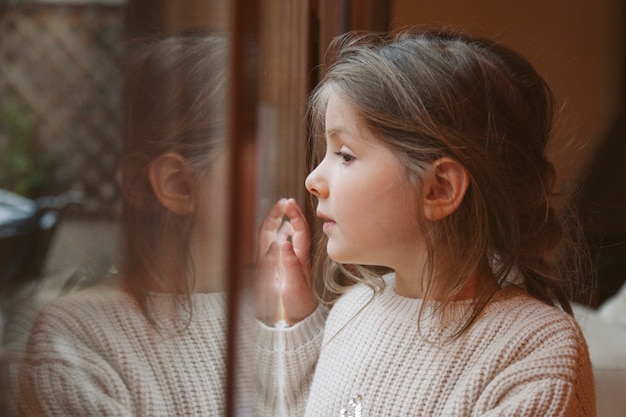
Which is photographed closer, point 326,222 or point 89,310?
point 89,310

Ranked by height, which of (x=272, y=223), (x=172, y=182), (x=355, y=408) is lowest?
(x=355, y=408)

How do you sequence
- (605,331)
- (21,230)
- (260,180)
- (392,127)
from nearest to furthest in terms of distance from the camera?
(21,230)
(260,180)
(392,127)
(605,331)

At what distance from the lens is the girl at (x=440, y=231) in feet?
1.76

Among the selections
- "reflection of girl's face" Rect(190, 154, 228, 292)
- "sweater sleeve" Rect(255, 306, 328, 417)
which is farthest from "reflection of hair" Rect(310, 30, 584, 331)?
"reflection of girl's face" Rect(190, 154, 228, 292)

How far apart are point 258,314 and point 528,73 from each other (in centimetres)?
29

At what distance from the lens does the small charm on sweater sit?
565 mm

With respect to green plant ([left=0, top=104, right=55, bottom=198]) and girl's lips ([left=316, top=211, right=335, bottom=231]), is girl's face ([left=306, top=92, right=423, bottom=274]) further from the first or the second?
green plant ([left=0, top=104, right=55, bottom=198])

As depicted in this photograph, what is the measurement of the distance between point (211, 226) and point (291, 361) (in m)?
0.31

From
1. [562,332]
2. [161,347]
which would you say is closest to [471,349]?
[562,332]

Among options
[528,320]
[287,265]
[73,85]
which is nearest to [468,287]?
[528,320]

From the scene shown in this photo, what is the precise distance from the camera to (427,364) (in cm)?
56

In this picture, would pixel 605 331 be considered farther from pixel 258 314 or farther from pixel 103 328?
pixel 103 328

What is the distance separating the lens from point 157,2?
0.93ft

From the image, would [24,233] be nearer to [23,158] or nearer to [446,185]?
[23,158]
